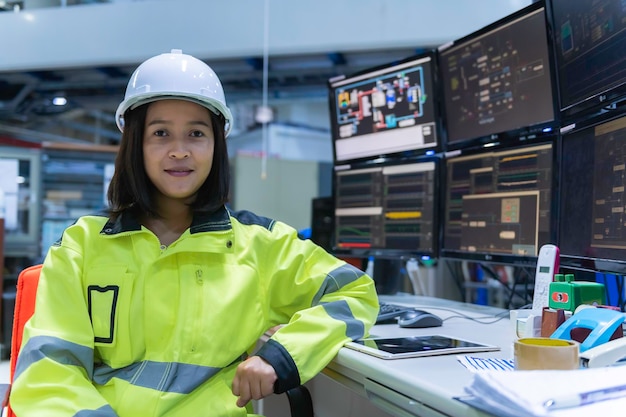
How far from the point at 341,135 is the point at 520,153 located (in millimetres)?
743

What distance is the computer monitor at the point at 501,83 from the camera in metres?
1.46

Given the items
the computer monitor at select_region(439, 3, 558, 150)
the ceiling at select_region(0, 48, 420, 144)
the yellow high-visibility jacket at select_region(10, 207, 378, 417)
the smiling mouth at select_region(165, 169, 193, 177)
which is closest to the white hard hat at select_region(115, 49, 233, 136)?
the smiling mouth at select_region(165, 169, 193, 177)

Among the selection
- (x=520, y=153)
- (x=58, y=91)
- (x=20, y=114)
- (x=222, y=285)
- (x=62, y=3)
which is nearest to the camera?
(x=222, y=285)

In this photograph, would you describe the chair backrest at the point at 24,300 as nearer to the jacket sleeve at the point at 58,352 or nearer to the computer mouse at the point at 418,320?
the jacket sleeve at the point at 58,352

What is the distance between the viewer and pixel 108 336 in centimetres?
110

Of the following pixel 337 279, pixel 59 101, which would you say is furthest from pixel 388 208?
pixel 59 101

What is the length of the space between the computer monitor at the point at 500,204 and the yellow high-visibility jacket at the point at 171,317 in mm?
498

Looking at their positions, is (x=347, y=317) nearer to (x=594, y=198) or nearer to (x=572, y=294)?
(x=572, y=294)

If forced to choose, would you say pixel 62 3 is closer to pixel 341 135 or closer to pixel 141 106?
pixel 341 135

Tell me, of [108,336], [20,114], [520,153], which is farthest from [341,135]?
[20,114]

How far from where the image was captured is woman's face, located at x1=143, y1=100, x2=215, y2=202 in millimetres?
1222

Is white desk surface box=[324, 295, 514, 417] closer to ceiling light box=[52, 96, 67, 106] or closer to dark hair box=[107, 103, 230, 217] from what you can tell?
dark hair box=[107, 103, 230, 217]

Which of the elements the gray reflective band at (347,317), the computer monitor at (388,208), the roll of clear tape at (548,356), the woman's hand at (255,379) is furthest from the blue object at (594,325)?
the computer monitor at (388,208)

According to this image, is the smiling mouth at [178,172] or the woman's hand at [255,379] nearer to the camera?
the woman's hand at [255,379]
